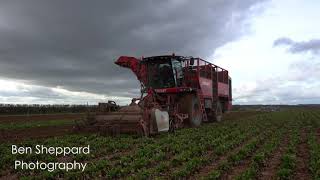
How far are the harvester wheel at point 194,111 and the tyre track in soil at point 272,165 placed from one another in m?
8.04

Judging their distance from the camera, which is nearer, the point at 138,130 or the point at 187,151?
the point at 187,151

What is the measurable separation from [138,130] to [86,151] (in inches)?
157

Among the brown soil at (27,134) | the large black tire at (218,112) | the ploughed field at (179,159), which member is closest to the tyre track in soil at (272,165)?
the ploughed field at (179,159)

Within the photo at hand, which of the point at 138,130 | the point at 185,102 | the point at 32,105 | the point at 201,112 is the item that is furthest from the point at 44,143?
the point at 32,105

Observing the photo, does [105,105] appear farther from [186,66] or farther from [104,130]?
[186,66]

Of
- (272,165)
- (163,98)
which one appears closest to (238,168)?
(272,165)

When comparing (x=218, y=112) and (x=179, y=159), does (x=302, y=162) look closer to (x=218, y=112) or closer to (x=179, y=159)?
(x=179, y=159)

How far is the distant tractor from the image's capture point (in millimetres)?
16500

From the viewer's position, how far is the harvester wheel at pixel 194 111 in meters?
21.8

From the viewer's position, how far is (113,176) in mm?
9023

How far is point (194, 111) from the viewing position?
22312mm

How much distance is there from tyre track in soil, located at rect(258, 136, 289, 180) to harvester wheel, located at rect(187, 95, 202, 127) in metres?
8.04

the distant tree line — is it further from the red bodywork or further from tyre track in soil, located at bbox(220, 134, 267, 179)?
tyre track in soil, located at bbox(220, 134, 267, 179)

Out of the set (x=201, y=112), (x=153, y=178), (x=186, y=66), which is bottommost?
(x=153, y=178)
